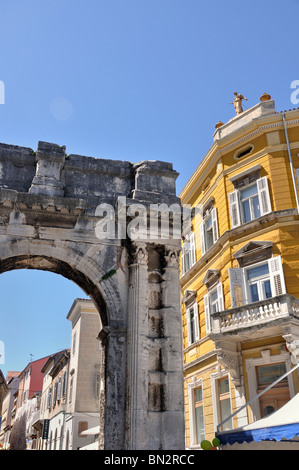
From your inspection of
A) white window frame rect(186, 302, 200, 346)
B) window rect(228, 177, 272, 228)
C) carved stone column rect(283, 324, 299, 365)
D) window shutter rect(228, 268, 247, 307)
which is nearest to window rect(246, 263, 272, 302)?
window shutter rect(228, 268, 247, 307)

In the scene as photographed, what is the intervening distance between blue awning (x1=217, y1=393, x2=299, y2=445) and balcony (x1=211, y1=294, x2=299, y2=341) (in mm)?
5471

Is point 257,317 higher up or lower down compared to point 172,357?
higher up

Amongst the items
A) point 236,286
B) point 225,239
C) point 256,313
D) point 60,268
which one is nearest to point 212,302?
point 236,286

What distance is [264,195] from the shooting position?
1633cm

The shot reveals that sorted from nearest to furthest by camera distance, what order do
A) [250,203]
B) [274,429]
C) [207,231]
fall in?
[274,429] → [250,203] → [207,231]

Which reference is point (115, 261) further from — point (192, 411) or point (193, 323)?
point (192, 411)

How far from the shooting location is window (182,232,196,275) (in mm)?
21188

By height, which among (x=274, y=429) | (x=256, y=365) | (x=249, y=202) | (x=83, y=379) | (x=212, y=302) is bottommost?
(x=274, y=429)

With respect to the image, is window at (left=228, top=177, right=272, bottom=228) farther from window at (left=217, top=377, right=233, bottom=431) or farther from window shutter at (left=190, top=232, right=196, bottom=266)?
window at (left=217, top=377, right=233, bottom=431)

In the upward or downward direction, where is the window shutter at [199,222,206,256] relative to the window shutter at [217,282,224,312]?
upward

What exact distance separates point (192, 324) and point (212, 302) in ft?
8.73

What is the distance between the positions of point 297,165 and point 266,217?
7.50 feet

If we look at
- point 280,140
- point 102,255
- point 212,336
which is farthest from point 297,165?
point 102,255
